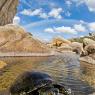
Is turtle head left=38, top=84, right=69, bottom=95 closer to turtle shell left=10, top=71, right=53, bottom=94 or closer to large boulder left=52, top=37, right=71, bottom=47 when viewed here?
turtle shell left=10, top=71, right=53, bottom=94

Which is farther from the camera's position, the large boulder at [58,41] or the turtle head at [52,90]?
the large boulder at [58,41]

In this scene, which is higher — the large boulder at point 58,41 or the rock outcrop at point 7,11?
the rock outcrop at point 7,11

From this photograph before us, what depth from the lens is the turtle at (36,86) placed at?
12773 millimetres

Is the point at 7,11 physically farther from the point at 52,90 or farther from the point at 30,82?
the point at 52,90

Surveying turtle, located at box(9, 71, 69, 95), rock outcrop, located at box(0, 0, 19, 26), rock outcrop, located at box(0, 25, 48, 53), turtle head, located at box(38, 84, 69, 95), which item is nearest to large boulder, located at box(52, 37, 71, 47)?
rock outcrop, located at box(0, 0, 19, 26)

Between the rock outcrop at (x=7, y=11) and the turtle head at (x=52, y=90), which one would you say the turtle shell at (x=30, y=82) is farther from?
the rock outcrop at (x=7, y=11)

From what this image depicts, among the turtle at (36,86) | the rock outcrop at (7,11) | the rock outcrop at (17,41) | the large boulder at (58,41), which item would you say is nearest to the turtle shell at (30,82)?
the turtle at (36,86)

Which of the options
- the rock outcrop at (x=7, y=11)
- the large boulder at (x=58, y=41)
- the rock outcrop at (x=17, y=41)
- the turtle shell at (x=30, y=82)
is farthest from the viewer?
the large boulder at (x=58, y=41)

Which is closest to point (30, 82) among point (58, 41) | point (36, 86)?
point (36, 86)

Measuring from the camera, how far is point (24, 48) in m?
49.6

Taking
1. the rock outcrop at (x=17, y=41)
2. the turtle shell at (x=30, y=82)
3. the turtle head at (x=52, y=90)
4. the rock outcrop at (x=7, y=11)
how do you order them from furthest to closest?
1. the rock outcrop at (x=7, y=11)
2. the rock outcrop at (x=17, y=41)
3. the turtle shell at (x=30, y=82)
4. the turtle head at (x=52, y=90)

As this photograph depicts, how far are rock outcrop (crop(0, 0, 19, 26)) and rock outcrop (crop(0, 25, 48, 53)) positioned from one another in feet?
39.6

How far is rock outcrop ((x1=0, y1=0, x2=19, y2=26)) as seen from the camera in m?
65.0

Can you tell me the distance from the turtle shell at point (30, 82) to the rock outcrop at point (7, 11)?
157ft
